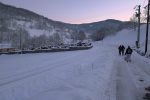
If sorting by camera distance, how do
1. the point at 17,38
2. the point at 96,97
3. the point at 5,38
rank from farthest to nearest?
the point at 5,38, the point at 17,38, the point at 96,97

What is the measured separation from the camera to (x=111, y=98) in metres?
11.3

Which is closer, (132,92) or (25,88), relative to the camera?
(132,92)

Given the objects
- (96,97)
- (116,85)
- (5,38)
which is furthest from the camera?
(5,38)

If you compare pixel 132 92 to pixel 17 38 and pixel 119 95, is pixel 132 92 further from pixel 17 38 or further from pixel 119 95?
pixel 17 38

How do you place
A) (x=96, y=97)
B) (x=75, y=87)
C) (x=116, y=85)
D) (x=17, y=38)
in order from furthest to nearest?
(x=17, y=38) < (x=116, y=85) < (x=75, y=87) < (x=96, y=97)

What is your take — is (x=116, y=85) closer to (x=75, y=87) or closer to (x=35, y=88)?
(x=75, y=87)

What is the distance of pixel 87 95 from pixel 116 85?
368cm

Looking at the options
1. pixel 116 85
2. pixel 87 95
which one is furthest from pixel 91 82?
pixel 87 95

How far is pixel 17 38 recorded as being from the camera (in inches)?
6781

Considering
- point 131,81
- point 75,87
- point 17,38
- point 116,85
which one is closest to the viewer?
point 75,87

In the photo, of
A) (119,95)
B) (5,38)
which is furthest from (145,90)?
(5,38)

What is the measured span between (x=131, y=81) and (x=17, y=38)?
16117 cm

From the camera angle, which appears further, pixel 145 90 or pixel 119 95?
pixel 145 90

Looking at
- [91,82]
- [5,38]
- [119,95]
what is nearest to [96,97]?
[119,95]
